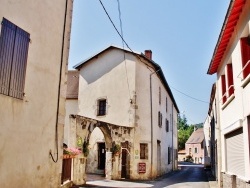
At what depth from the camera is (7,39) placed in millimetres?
5859

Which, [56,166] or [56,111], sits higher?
[56,111]

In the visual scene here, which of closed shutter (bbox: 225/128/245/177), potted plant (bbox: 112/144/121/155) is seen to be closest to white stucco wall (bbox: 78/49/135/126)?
potted plant (bbox: 112/144/121/155)

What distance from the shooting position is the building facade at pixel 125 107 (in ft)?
59.4

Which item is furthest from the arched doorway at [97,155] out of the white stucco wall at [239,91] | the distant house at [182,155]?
the distant house at [182,155]

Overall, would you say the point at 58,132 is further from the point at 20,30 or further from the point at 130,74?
the point at 130,74

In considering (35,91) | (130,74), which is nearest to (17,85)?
(35,91)

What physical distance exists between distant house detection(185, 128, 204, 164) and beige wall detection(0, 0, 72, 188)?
61403mm

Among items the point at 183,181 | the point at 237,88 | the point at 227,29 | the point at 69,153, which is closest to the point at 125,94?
the point at 183,181

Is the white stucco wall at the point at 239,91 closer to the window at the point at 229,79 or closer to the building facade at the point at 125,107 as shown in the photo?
the window at the point at 229,79

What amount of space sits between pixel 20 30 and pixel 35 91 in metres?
1.44

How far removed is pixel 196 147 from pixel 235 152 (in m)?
59.3

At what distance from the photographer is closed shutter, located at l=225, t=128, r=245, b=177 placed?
8.26 m

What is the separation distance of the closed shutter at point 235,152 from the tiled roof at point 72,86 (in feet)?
49.8

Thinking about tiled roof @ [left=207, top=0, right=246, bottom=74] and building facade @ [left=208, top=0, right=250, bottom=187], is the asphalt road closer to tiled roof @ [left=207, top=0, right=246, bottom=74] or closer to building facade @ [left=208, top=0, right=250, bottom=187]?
building facade @ [left=208, top=0, right=250, bottom=187]
